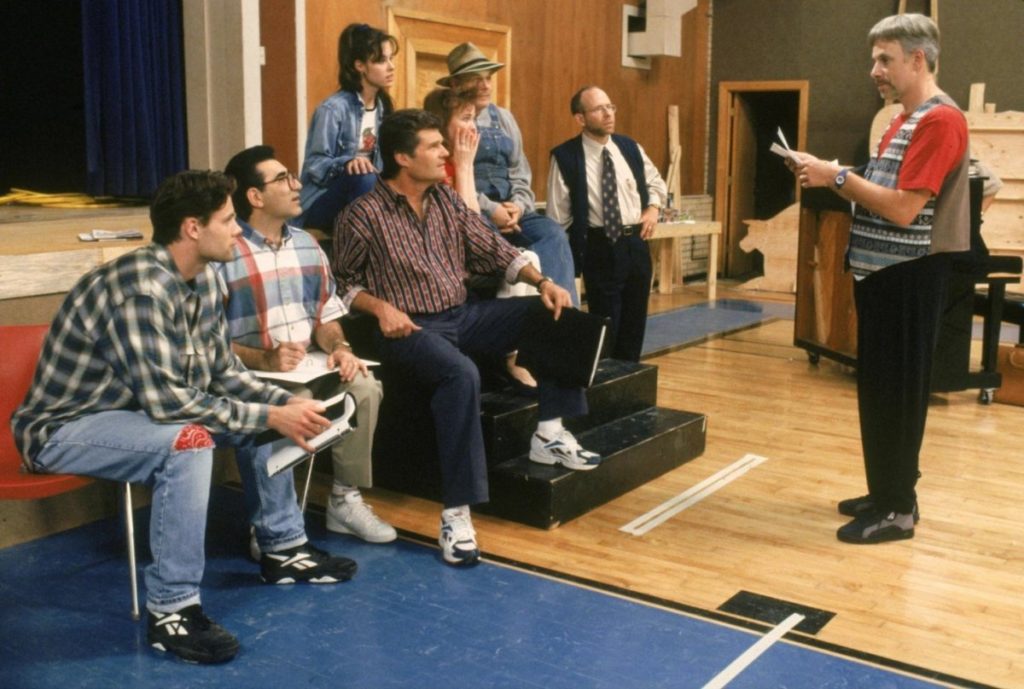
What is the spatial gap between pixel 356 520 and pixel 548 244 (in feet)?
4.92

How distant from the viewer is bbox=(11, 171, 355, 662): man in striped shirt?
2.64 metres

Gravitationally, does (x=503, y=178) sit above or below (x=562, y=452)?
above

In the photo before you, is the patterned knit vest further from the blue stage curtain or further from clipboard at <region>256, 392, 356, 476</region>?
the blue stage curtain

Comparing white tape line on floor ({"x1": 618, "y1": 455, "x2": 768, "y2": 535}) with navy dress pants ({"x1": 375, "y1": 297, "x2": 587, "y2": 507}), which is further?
white tape line on floor ({"x1": 618, "y1": 455, "x2": 768, "y2": 535})

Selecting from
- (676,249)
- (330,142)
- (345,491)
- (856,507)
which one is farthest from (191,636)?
(676,249)

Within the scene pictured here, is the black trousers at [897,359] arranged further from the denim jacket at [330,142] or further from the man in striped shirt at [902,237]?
the denim jacket at [330,142]

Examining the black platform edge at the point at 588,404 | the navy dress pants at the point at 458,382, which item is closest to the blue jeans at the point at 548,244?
the black platform edge at the point at 588,404

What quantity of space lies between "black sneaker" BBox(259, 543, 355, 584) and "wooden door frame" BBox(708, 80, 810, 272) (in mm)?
7915

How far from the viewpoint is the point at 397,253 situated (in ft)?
11.9

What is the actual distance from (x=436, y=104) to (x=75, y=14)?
8.85 feet

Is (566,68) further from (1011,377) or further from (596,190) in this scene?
(1011,377)

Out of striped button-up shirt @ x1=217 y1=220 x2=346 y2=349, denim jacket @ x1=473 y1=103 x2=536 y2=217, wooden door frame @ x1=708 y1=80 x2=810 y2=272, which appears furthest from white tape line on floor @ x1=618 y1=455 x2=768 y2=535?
wooden door frame @ x1=708 y1=80 x2=810 y2=272

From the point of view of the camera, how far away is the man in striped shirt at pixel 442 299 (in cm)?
340

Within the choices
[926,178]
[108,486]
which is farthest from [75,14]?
[926,178]
